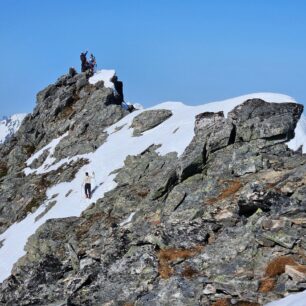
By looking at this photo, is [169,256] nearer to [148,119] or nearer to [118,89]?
[148,119]

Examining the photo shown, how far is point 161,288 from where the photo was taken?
2125 centimetres

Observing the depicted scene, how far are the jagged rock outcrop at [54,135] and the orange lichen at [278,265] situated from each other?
3202cm

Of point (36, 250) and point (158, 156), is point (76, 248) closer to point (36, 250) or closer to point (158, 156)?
point (36, 250)

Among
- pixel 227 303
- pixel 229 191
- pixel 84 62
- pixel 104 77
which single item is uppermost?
pixel 84 62

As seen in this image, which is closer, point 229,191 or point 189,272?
point 189,272

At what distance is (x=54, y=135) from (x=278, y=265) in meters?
47.8

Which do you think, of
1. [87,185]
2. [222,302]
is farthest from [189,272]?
[87,185]

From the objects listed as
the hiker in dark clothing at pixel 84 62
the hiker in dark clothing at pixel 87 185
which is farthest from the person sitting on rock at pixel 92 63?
the hiker in dark clothing at pixel 87 185

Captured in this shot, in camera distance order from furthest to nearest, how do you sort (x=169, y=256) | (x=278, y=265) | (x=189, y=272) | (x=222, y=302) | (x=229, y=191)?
(x=229, y=191)
(x=169, y=256)
(x=189, y=272)
(x=278, y=265)
(x=222, y=302)

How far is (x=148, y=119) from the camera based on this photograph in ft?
170

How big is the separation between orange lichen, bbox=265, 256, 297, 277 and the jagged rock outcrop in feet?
105

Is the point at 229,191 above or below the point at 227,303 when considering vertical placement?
above

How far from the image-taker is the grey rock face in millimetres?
51147

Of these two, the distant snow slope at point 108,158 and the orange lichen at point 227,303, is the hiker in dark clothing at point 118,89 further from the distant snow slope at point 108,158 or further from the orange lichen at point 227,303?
the orange lichen at point 227,303
